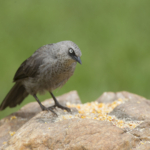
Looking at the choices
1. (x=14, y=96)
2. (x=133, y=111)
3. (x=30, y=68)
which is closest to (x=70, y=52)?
(x=30, y=68)

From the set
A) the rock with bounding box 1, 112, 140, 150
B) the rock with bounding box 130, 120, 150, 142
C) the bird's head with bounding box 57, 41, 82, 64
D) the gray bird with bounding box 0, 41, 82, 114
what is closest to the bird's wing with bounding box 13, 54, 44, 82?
the gray bird with bounding box 0, 41, 82, 114

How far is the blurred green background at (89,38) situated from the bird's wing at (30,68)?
2756 mm

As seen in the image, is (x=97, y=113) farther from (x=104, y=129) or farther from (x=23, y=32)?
(x=23, y=32)

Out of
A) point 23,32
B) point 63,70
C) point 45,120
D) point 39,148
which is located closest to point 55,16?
point 23,32

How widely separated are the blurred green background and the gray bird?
110 inches

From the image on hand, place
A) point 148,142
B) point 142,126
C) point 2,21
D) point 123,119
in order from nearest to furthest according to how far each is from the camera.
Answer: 1. point 148,142
2. point 142,126
3. point 123,119
4. point 2,21

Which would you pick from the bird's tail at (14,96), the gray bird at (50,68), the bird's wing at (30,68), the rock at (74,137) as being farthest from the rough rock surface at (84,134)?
the bird's tail at (14,96)

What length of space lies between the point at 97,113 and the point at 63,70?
34.6 inches

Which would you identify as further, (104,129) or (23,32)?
(23,32)

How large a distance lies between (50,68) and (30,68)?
54 cm

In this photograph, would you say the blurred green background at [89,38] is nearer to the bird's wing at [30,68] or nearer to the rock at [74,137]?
the bird's wing at [30,68]

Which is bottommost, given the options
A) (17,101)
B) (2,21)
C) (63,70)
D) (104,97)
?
(104,97)

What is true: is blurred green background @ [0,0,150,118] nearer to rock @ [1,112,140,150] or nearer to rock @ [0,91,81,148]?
rock @ [0,91,81,148]

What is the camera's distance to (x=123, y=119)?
15.2ft
